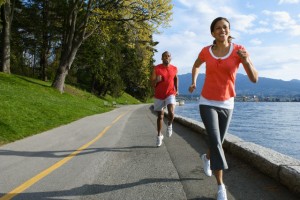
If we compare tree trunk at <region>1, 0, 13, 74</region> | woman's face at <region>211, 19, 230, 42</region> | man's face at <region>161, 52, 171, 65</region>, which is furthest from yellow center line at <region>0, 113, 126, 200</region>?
tree trunk at <region>1, 0, 13, 74</region>

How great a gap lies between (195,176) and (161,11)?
21.5 m

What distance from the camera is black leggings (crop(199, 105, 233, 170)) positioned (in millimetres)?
4656

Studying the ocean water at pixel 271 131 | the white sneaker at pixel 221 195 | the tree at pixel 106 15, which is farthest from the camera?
the tree at pixel 106 15

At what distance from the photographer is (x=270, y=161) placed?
18.6ft

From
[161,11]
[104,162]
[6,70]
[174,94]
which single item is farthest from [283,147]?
[6,70]

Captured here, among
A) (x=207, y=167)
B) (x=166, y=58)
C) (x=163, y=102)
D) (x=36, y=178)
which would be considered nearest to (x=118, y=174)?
(x=36, y=178)

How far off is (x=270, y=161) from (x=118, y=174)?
2.34m

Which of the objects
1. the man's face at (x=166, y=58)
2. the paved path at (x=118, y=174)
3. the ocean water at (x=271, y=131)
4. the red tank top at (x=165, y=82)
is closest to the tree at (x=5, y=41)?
the ocean water at (x=271, y=131)

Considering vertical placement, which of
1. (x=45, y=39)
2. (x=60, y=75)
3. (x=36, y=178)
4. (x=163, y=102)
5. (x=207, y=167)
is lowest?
(x=36, y=178)

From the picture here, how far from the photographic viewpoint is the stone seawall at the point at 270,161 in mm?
4957

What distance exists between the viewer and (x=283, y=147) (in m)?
12.8

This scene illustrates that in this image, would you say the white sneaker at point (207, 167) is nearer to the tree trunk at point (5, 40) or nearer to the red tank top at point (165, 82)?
the red tank top at point (165, 82)

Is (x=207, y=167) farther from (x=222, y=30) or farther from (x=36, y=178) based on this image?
(x=36, y=178)

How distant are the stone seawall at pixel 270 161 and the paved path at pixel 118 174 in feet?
0.40
